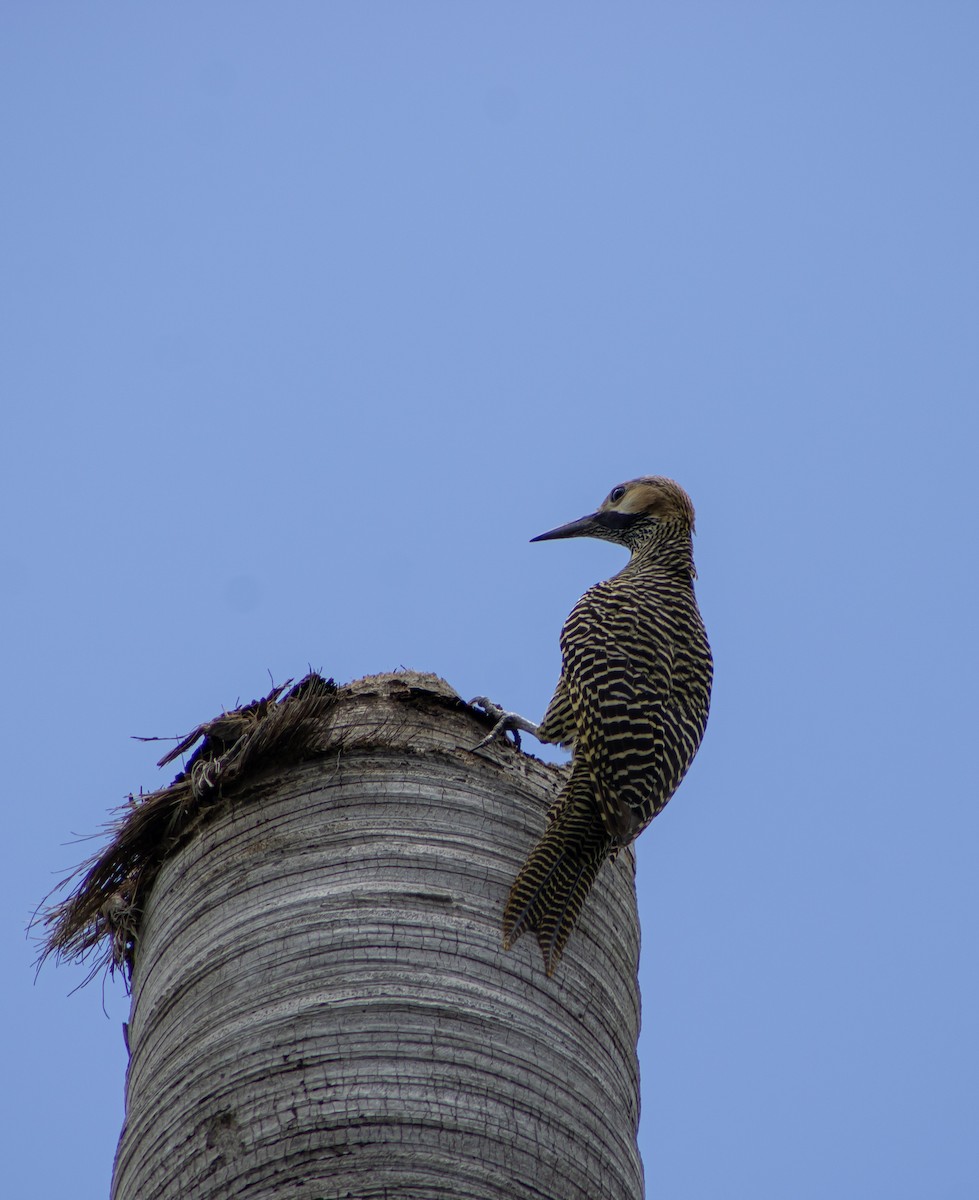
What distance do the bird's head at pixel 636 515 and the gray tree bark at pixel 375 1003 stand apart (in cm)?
304

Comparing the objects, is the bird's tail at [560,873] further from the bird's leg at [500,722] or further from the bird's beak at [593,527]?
the bird's beak at [593,527]

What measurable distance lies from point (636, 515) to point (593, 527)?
1.12 ft

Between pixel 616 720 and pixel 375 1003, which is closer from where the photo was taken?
pixel 375 1003

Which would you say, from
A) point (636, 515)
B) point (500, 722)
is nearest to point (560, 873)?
point (500, 722)

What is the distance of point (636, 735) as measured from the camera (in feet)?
17.5

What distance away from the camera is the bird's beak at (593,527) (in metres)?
7.81

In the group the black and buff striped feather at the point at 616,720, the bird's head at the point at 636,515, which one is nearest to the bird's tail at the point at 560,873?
the black and buff striped feather at the point at 616,720

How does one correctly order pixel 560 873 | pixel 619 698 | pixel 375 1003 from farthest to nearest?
pixel 619 698 < pixel 560 873 < pixel 375 1003

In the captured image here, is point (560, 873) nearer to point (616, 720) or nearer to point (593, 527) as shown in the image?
point (616, 720)

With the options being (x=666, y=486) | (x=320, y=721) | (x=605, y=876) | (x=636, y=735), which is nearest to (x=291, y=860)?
(x=320, y=721)

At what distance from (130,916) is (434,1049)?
1.54 m

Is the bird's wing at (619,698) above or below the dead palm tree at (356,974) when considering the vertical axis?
above

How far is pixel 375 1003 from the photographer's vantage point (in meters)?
3.72

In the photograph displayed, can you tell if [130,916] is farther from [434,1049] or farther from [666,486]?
[666,486]
